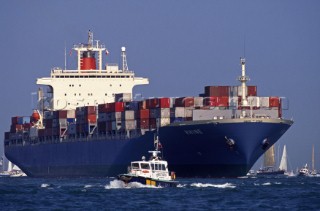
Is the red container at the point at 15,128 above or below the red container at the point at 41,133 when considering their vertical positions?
above

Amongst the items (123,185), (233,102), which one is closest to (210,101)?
(233,102)

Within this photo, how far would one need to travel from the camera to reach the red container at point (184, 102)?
103 metres

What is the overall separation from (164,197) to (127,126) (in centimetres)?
3954

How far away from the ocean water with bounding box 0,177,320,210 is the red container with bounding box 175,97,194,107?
18.3 m

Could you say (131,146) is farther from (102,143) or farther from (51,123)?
(51,123)

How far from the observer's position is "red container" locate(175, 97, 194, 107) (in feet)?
336

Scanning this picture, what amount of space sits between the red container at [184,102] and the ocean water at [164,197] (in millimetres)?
18258

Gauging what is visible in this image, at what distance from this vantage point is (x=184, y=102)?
10344 cm

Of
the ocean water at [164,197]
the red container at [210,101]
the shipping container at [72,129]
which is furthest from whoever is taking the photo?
the shipping container at [72,129]

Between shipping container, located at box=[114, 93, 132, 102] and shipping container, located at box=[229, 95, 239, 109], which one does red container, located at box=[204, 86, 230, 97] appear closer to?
shipping container, located at box=[229, 95, 239, 109]

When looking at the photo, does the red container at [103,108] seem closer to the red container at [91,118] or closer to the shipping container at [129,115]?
the red container at [91,118]

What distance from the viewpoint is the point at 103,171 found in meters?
117

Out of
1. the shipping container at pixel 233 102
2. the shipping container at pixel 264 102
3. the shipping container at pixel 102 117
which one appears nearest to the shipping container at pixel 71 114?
the shipping container at pixel 102 117

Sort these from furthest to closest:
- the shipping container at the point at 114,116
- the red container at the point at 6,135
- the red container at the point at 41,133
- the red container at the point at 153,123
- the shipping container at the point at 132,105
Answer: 1. the red container at the point at 6,135
2. the red container at the point at 41,133
3. the shipping container at the point at 114,116
4. the shipping container at the point at 132,105
5. the red container at the point at 153,123
